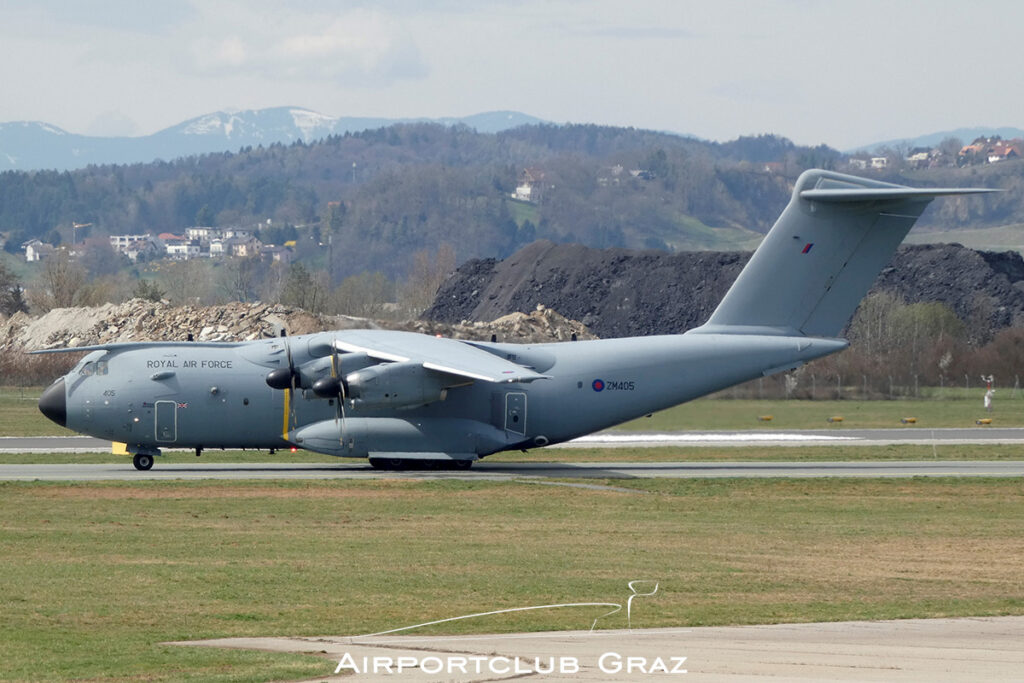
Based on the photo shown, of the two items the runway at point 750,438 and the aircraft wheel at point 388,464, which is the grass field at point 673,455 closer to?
the runway at point 750,438

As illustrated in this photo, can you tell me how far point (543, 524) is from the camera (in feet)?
81.2

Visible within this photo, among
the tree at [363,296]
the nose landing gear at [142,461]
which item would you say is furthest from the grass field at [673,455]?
the tree at [363,296]

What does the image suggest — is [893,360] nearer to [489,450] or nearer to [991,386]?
[991,386]

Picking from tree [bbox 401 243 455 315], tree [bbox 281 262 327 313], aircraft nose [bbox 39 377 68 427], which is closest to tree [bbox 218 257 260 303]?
tree [bbox 401 243 455 315]

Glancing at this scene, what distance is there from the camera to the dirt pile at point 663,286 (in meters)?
94.6

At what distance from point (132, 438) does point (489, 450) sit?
29.0 feet

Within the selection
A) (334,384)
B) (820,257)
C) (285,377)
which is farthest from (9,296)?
(820,257)

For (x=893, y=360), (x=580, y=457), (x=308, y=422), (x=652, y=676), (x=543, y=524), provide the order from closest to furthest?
(x=652, y=676) < (x=543, y=524) < (x=308, y=422) < (x=580, y=457) < (x=893, y=360)

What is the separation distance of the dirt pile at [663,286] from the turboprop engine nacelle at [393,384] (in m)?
62.5

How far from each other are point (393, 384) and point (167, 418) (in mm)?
5781

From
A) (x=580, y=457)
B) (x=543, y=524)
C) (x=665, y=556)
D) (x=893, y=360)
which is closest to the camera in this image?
(x=665, y=556)

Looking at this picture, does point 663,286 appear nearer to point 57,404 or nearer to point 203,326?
point 203,326

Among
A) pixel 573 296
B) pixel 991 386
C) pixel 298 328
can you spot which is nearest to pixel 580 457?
pixel 991 386

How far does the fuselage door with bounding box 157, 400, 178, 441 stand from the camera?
32.8 metres
